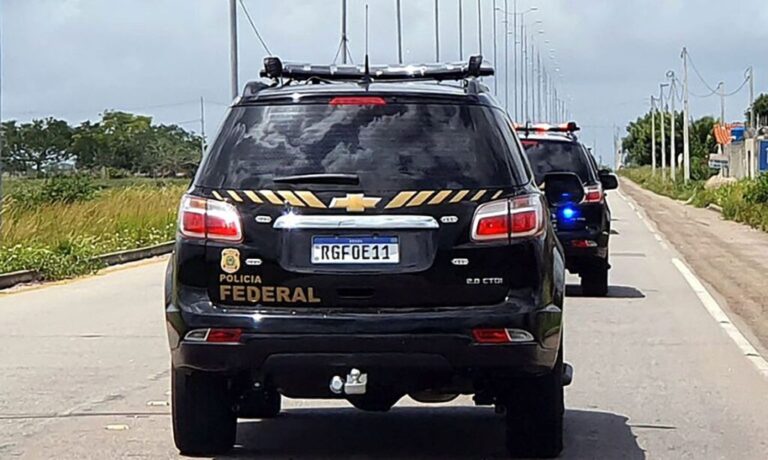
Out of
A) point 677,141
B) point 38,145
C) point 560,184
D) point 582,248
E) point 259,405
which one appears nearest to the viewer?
point 259,405

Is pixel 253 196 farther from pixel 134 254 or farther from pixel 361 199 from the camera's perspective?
pixel 134 254

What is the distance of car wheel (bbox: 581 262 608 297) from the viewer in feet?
56.2

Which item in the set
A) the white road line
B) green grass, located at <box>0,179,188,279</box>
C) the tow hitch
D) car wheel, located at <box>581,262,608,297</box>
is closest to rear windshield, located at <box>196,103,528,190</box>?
the tow hitch

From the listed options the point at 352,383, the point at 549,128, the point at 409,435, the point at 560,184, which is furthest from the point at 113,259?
the point at 352,383

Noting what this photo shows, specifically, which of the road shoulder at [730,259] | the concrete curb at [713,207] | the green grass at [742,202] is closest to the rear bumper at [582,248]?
the road shoulder at [730,259]

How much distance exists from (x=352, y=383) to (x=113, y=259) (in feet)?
61.6

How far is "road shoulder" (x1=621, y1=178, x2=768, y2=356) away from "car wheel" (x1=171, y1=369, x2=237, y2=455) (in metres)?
6.29

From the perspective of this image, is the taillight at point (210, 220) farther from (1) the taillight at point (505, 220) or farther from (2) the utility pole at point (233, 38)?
(2) the utility pole at point (233, 38)

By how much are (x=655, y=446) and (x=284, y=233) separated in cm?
272

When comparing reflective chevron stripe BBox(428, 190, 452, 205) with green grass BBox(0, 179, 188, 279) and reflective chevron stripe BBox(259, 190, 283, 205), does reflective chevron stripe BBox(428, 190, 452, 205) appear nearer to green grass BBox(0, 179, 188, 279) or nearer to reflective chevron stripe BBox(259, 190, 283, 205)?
reflective chevron stripe BBox(259, 190, 283, 205)

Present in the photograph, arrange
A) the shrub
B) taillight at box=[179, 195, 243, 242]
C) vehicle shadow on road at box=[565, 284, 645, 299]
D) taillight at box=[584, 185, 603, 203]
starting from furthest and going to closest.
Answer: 1. the shrub
2. vehicle shadow on road at box=[565, 284, 645, 299]
3. taillight at box=[584, 185, 603, 203]
4. taillight at box=[179, 195, 243, 242]

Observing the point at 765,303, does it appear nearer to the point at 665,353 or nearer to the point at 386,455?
the point at 665,353

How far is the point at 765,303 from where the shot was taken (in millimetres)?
16906

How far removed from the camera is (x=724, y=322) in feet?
47.9
